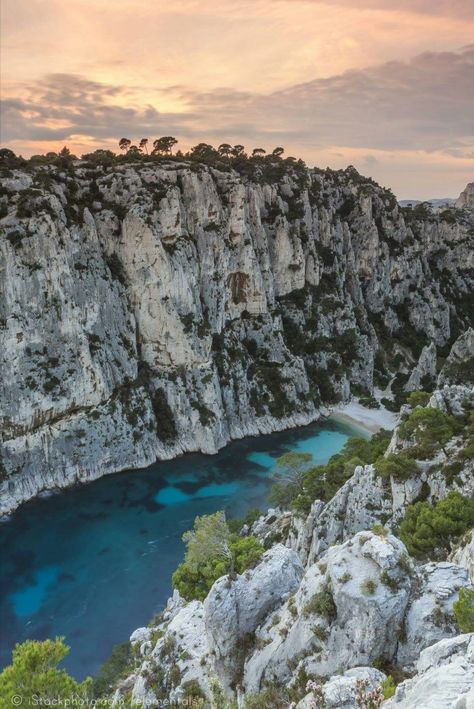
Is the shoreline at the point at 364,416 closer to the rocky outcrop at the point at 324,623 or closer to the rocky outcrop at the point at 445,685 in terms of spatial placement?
the rocky outcrop at the point at 324,623

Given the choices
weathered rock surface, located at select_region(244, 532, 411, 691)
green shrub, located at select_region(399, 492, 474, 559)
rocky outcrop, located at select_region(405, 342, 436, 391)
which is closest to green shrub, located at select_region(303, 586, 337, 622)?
weathered rock surface, located at select_region(244, 532, 411, 691)

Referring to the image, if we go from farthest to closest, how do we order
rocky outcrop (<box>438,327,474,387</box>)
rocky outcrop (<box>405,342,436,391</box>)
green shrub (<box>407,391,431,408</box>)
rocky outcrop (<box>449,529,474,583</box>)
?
rocky outcrop (<box>405,342,436,391</box>), rocky outcrop (<box>438,327,474,387</box>), green shrub (<box>407,391,431,408</box>), rocky outcrop (<box>449,529,474,583</box>)

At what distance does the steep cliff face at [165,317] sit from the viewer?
4284 centimetres

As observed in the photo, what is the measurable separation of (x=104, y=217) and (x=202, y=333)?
16.0m

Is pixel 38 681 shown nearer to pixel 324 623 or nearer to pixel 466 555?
pixel 324 623

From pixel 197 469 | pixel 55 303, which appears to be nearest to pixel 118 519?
pixel 197 469

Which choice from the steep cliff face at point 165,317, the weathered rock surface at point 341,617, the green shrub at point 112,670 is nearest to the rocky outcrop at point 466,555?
the weathered rock surface at point 341,617

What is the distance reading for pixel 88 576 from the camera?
1293 inches

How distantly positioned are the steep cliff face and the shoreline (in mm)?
2432

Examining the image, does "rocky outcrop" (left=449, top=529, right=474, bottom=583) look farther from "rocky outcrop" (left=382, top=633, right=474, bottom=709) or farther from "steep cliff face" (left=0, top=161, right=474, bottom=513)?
"steep cliff face" (left=0, top=161, right=474, bottom=513)

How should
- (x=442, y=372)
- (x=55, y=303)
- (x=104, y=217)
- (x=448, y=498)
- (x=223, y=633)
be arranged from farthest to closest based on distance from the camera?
(x=442, y=372) < (x=104, y=217) < (x=55, y=303) < (x=448, y=498) < (x=223, y=633)

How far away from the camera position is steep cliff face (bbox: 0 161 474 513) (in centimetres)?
4284

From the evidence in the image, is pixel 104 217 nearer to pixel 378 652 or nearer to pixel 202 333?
pixel 202 333

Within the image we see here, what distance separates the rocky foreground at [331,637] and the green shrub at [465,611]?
850 millimetres
